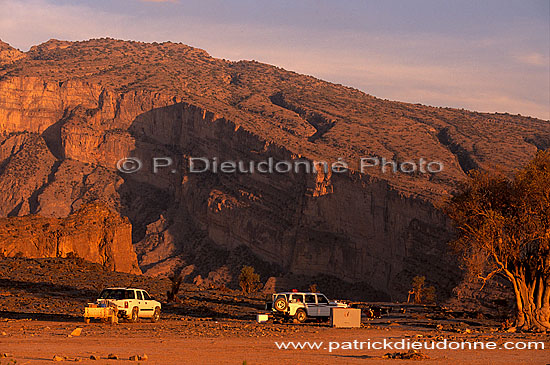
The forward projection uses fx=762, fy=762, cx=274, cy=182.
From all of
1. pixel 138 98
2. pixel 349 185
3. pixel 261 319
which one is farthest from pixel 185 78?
pixel 261 319

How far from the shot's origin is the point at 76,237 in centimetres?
7069

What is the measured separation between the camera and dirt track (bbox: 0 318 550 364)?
2136cm

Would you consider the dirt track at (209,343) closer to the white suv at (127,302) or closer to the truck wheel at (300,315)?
the white suv at (127,302)

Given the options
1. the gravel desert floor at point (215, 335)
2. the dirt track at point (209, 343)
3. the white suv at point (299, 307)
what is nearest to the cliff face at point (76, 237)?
the gravel desert floor at point (215, 335)

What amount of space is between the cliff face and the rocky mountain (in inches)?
1354

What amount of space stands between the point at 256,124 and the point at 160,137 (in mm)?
26743

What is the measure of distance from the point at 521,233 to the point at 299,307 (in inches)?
410

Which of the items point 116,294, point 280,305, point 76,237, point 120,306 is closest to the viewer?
point 120,306

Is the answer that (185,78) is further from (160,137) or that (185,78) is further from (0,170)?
(0,170)

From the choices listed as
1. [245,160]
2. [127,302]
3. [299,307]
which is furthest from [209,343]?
Answer: [245,160]

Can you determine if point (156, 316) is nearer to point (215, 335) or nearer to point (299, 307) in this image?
point (299, 307)

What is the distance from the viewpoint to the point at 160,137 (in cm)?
16262

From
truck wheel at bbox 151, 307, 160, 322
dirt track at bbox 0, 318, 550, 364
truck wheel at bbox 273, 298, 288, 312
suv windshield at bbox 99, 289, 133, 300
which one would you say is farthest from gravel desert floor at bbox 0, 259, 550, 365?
suv windshield at bbox 99, 289, 133, 300

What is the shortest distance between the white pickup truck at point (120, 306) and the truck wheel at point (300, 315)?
6596 millimetres
